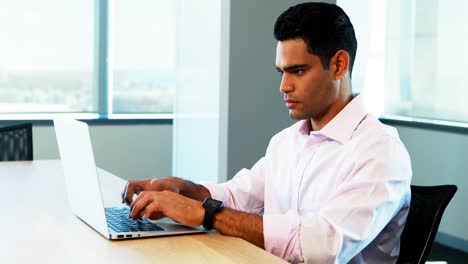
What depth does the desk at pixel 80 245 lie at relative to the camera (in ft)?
4.80

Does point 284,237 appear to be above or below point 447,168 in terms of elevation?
above

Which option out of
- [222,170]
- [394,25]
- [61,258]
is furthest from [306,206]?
[394,25]

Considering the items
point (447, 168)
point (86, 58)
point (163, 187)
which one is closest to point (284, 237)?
point (163, 187)

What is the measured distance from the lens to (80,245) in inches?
61.6

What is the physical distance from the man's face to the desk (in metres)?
0.44

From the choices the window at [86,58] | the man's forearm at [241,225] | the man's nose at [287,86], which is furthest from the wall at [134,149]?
the man's forearm at [241,225]

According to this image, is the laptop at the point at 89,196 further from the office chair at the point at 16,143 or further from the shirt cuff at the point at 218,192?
the office chair at the point at 16,143

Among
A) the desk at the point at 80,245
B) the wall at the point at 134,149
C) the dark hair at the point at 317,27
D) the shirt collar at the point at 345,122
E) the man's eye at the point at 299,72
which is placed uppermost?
the dark hair at the point at 317,27

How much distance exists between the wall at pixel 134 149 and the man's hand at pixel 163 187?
3028 millimetres

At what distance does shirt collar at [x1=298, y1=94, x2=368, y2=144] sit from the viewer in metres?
1.80

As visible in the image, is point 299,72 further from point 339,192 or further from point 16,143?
point 16,143

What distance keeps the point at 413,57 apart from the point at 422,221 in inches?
132

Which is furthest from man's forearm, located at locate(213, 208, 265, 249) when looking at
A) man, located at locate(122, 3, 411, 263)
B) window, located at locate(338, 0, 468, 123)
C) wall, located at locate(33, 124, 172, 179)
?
wall, located at locate(33, 124, 172, 179)

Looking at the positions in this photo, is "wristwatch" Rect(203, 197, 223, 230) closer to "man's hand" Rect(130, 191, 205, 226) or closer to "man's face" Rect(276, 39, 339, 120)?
"man's hand" Rect(130, 191, 205, 226)
